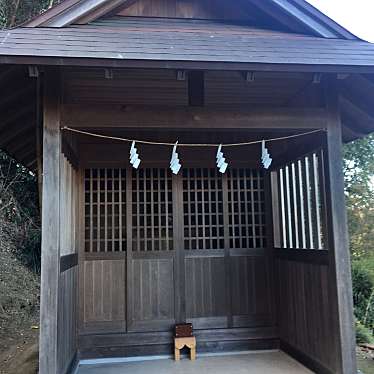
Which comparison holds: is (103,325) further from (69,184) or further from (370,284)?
(370,284)

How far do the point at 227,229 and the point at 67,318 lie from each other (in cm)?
235

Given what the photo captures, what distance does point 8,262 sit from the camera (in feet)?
26.2

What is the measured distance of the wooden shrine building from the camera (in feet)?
11.1

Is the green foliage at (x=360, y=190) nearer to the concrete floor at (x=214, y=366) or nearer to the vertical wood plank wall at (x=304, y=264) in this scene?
the vertical wood plank wall at (x=304, y=264)

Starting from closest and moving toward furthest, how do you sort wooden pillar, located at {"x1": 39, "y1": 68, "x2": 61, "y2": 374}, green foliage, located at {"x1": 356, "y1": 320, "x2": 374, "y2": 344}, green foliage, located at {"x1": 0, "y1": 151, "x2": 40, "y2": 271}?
wooden pillar, located at {"x1": 39, "y1": 68, "x2": 61, "y2": 374} < green foliage, located at {"x1": 356, "y1": 320, "x2": 374, "y2": 344} < green foliage, located at {"x1": 0, "y1": 151, "x2": 40, "y2": 271}

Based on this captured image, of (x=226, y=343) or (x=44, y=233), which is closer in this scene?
(x=44, y=233)

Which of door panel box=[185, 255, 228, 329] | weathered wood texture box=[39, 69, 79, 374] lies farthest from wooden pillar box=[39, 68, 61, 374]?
door panel box=[185, 255, 228, 329]

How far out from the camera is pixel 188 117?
3.63 metres

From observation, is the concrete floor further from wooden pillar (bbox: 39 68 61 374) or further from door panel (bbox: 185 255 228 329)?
wooden pillar (bbox: 39 68 61 374)

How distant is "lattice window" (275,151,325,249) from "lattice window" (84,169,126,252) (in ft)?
6.85

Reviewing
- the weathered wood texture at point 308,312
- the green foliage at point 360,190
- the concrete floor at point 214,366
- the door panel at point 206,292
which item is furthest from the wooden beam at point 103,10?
the green foliage at point 360,190

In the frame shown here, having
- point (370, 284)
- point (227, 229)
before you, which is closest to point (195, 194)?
point (227, 229)

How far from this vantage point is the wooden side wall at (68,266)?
365cm

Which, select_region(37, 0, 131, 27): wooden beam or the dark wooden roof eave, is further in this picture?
select_region(37, 0, 131, 27): wooden beam
